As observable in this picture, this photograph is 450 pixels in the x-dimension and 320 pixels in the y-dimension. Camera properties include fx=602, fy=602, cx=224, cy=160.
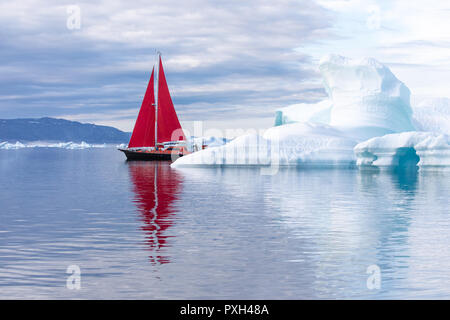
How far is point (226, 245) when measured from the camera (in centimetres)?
1628

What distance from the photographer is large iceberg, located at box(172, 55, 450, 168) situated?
171ft

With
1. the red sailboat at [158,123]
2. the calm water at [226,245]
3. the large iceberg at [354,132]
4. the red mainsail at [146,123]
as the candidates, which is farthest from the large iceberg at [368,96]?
the calm water at [226,245]

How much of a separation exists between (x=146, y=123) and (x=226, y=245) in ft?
218

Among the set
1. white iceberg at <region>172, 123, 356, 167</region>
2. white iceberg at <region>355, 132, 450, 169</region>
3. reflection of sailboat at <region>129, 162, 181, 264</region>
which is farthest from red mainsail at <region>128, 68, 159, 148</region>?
reflection of sailboat at <region>129, 162, 181, 264</region>

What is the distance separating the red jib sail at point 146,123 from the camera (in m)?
80.9

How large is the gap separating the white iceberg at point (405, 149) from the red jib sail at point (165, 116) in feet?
108

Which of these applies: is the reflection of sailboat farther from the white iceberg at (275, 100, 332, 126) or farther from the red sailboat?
the red sailboat

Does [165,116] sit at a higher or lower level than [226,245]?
higher

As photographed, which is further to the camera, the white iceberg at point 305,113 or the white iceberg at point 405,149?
the white iceberg at point 305,113

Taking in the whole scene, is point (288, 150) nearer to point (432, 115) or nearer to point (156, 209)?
point (432, 115)

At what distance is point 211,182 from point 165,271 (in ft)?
92.8

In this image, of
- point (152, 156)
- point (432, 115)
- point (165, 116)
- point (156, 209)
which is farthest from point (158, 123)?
point (156, 209)

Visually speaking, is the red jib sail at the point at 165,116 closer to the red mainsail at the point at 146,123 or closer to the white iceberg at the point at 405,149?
the red mainsail at the point at 146,123
